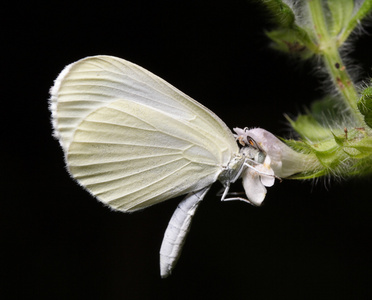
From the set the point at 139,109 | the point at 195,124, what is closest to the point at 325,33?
the point at 195,124

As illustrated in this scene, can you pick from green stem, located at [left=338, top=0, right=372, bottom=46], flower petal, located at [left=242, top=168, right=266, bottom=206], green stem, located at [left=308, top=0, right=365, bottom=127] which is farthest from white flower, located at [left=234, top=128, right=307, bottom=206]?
green stem, located at [left=338, top=0, right=372, bottom=46]

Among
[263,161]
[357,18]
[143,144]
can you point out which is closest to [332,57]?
[357,18]

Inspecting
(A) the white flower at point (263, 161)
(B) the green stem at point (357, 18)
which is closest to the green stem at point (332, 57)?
(B) the green stem at point (357, 18)

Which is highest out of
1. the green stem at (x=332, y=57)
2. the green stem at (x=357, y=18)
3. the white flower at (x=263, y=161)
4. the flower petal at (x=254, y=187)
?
the green stem at (x=357, y=18)

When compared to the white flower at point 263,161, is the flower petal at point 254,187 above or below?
below

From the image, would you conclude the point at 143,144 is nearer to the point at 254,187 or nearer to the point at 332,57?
the point at 254,187

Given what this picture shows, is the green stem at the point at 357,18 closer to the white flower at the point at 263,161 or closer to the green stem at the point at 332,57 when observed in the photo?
the green stem at the point at 332,57
